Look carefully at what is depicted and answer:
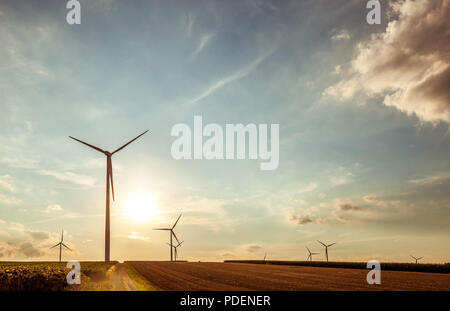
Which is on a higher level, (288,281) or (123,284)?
(123,284)

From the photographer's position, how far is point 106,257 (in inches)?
3130

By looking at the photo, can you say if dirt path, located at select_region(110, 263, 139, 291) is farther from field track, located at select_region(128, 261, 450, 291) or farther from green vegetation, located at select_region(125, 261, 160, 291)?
field track, located at select_region(128, 261, 450, 291)

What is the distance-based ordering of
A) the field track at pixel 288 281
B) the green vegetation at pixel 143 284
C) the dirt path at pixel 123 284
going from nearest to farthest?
the green vegetation at pixel 143 284 → the dirt path at pixel 123 284 → the field track at pixel 288 281

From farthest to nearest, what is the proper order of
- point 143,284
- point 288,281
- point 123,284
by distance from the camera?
point 288,281, point 123,284, point 143,284

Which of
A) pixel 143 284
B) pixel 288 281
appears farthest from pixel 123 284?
pixel 288 281

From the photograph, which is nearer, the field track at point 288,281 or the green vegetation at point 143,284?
the green vegetation at point 143,284

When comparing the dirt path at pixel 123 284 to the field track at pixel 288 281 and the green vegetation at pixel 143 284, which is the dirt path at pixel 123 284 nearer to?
the green vegetation at pixel 143 284

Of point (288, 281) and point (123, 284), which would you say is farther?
point (288, 281)

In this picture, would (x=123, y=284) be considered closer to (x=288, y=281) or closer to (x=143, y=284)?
Result: (x=143, y=284)

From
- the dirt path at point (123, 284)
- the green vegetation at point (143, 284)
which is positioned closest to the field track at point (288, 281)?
the green vegetation at point (143, 284)

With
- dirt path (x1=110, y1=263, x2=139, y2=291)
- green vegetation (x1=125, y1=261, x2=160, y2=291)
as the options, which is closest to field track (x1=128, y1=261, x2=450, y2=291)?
green vegetation (x1=125, y1=261, x2=160, y2=291)
